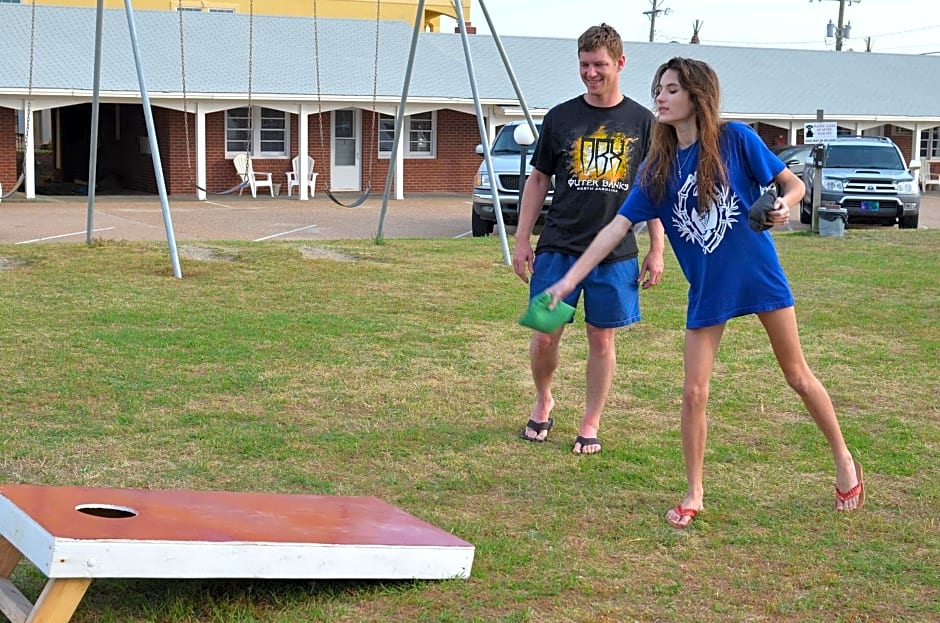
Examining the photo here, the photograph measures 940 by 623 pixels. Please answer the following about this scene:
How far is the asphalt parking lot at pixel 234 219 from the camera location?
18484 millimetres

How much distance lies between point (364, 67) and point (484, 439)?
25.0m

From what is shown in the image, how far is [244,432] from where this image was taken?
6.16 meters

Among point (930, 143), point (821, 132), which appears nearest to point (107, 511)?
point (821, 132)

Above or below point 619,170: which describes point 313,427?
below

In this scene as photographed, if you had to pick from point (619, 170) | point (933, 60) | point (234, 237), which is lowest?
point (234, 237)

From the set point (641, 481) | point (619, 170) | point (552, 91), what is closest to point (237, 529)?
point (641, 481)

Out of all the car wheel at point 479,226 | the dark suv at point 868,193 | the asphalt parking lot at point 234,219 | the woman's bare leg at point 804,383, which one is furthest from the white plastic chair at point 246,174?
the woman's bare leg at point 804,383

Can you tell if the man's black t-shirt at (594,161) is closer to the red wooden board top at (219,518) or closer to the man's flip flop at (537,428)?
the man's flip flop at (537,428)

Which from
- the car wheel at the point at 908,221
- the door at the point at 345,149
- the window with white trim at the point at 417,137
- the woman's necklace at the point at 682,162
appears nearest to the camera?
the woman's necklace at the point at 682,162

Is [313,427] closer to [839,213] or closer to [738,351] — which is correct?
[738,351]

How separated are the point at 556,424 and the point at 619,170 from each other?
153 cm

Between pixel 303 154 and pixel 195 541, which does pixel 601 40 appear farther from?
pixel 303 154

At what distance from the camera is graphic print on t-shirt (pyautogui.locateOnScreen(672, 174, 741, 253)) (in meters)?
4.57

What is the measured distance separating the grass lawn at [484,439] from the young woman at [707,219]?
0.57m
